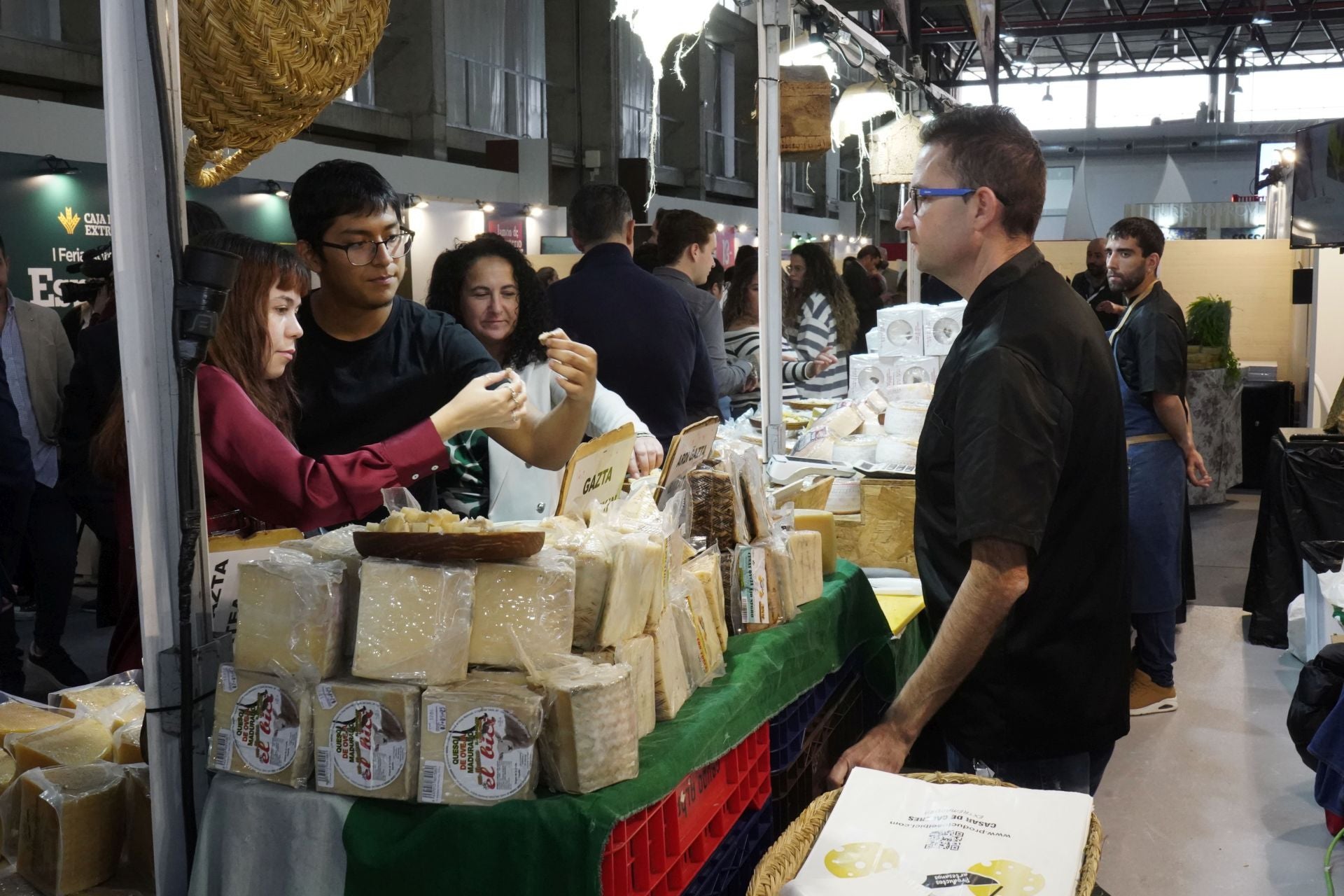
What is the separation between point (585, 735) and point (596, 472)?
29.3 inches

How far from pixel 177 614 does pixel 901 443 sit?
8.54ft

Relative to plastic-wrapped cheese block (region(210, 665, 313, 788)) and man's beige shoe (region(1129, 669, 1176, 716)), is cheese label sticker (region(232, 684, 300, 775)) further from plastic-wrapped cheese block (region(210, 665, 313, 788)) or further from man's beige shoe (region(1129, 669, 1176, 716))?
man's beige shoe (region(1129, 669, 1176, 716))

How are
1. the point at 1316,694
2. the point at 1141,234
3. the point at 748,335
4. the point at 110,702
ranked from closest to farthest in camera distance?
the point at 110,702 < the point at 1316,694 < the point at 1141,234 < the point at 748,335

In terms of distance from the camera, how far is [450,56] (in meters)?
13.9

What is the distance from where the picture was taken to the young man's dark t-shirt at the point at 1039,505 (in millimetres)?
1846

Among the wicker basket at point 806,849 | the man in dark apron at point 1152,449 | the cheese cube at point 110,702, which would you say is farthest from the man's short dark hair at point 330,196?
the man in dark apron at point 1152,449

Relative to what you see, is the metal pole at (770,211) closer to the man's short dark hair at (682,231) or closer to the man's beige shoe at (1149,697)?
the man's short dark hair at (682,231)

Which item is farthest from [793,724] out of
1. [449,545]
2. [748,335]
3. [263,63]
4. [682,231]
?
[748,335]

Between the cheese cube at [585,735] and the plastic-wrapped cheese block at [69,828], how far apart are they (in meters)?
0.68

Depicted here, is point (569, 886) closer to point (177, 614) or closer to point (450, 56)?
point (177, 614)

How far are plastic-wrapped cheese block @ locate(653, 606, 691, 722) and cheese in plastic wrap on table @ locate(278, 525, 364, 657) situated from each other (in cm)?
43

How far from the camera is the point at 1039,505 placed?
182 centimetres

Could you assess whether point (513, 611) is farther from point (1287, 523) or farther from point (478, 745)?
point (1287, 523)

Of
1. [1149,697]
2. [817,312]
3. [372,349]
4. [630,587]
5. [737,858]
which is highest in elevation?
[817,312]
